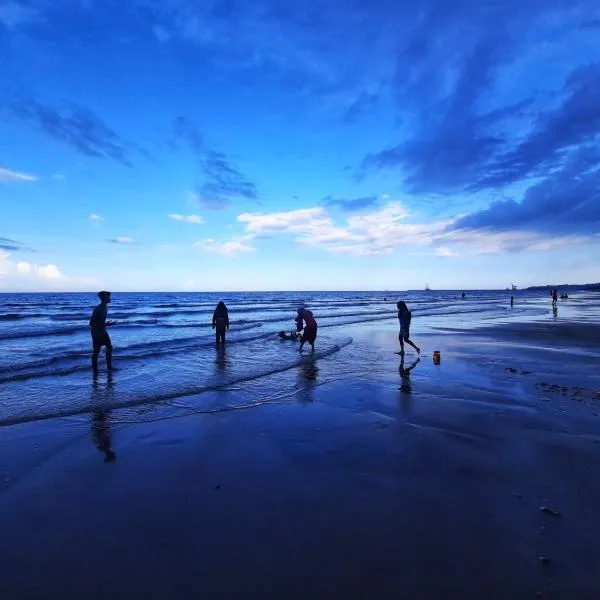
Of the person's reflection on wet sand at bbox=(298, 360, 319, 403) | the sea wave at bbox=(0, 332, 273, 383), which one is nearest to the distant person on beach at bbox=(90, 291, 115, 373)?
the sea wave at bbox=(0, 332, 273, 383)

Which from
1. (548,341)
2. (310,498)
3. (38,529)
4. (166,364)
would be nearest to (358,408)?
(310,498)

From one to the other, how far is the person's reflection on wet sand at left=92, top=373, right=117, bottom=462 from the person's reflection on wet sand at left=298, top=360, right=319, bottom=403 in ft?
12.6

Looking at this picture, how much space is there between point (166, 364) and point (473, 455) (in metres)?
10.8

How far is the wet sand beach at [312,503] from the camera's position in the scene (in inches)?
120

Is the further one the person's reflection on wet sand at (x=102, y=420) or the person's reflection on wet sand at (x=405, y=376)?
the person's reflection on wet sand at (x=405, y=376)

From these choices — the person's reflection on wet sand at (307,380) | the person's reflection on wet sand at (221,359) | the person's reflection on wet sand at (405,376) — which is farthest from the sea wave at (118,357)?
the person's reflection on wet sand at (405,376)

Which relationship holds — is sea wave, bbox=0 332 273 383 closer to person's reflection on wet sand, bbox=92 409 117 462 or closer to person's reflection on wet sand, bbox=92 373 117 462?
person's reflection on wet sand, bbox=92 373 117 462

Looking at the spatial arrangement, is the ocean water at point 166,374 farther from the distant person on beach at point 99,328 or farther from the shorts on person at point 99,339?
the shorts on person at point 99,339

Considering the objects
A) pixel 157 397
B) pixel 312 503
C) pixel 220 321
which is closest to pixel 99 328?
pixel 157 397

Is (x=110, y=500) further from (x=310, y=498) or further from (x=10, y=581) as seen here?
(x=310, y=498)

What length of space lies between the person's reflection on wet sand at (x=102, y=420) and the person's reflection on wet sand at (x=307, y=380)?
3847mm

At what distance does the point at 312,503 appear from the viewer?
13.6ft

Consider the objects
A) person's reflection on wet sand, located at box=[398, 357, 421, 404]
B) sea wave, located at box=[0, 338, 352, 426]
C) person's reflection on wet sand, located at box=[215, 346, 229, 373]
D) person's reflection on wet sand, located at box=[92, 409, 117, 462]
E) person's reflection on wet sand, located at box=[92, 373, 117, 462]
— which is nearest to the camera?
person's reflection on wet sand, located at box=[92, 409, 117, 462]

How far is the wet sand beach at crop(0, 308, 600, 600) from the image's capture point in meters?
3.04
